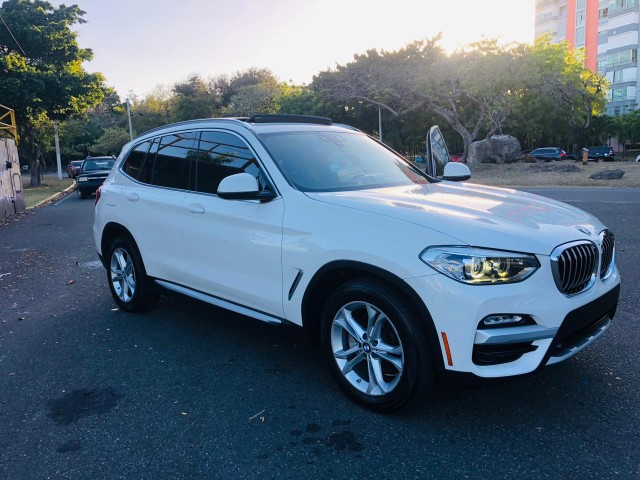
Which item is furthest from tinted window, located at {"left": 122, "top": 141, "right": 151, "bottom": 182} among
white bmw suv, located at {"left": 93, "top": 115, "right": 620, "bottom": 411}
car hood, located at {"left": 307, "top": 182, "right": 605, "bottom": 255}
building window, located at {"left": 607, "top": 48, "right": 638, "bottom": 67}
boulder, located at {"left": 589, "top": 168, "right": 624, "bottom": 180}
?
building window, located at {"left": 607, "top": 48, "right": 638, "bottom": 67}

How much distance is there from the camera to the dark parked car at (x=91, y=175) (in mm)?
21781

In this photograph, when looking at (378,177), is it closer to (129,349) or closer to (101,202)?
(129,349)

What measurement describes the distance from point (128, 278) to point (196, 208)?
155 cm

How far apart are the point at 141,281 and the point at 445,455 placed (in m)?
3.43

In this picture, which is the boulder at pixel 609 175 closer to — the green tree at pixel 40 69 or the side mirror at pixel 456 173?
the side mirror at pixel 456 173

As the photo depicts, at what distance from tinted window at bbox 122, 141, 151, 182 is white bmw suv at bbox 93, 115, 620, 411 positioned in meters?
0.39

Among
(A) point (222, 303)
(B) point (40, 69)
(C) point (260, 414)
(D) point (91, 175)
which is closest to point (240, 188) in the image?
(A) point (222, 303)

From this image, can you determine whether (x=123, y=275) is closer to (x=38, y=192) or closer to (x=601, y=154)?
(x=38, y=192)

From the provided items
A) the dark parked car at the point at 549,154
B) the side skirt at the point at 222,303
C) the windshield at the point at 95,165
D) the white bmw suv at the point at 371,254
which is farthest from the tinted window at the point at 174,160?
the dark parked car at the point at 549,154

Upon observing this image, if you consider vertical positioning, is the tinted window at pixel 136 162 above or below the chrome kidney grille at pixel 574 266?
above

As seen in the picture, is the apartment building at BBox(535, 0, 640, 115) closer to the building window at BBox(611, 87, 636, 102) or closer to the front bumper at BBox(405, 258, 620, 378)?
A: the building window at BBox(611, 87, 636, 102)

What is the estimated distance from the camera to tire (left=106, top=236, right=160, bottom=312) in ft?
17.1

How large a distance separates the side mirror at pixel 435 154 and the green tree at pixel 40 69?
26.3 metres

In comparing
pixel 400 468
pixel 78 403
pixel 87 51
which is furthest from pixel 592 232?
pixel 87 51
